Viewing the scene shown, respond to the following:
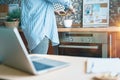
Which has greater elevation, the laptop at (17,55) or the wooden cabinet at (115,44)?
the laptop at (17,55)

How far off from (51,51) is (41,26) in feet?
2.75

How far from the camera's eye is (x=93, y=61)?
3.86 ft

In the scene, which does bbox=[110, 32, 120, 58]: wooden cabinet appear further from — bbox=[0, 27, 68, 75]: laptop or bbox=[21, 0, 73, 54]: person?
bbox=[0, 27, 68, 75]: laptop

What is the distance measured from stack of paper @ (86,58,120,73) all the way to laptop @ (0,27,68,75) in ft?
0.41

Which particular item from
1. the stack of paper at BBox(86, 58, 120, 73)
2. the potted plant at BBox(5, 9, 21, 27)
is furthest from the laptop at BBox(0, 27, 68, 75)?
the potted plant at BBox(5, 9, 21, 27)

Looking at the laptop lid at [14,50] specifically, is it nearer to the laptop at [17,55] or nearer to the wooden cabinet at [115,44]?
the laptop at [17,55]

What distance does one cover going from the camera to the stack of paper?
1032 mm

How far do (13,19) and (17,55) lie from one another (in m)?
2.28

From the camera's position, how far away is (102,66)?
1095 millimetres

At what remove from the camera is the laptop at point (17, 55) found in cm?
89

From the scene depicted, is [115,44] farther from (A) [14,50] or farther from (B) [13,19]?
(A) [14,50]

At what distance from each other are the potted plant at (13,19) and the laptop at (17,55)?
6.41 feet

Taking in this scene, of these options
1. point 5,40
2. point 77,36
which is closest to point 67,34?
point 77,36

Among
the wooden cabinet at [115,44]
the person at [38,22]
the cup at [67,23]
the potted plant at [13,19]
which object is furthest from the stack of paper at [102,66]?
the potted plant at [13,19]
